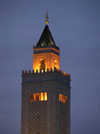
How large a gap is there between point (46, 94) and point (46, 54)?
467cm

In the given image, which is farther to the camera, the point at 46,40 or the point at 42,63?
the point at 46,40

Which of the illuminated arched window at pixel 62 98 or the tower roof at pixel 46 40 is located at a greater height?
the tower roof at pixel 46 40

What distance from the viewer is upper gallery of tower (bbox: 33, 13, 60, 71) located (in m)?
60.3

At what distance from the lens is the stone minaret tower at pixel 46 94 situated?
5841cm

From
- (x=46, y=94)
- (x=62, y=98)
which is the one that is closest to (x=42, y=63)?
(x=46, y=94)

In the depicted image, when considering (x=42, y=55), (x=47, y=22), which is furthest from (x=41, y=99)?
(x=47, y=22)

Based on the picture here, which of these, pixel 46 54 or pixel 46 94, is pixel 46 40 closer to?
pixel 46 54

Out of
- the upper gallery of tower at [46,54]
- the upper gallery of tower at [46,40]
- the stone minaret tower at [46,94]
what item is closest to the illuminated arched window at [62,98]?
the stone minaret tower at [46,94]

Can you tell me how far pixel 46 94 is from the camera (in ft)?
194

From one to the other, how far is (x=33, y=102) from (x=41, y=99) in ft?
3.13

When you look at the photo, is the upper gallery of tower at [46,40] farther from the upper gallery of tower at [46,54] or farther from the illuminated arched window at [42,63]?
the illuminated arched window at [42,63]

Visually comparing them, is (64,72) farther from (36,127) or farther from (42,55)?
(36,127)

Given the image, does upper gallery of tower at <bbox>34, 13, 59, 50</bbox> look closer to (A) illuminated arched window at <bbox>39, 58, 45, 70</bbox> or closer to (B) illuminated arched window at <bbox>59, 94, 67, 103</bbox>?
(A) illuminated arched window at <bbox>39, 58, 45, 70</bbox>

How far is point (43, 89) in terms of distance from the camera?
5922cm
